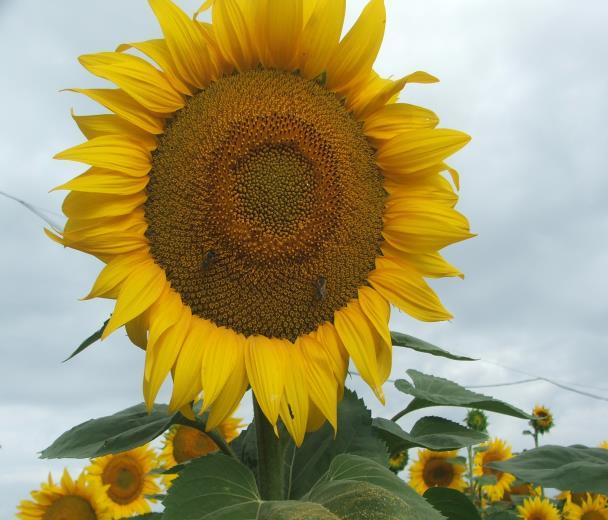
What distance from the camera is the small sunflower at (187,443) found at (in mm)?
4812

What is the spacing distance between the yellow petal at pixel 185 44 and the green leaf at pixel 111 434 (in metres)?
1.17

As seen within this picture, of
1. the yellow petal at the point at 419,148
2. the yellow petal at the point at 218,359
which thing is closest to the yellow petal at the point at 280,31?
the yellow petal at the point at 419,148

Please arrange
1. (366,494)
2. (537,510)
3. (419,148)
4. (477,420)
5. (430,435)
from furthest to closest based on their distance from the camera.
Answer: (477,420), (537,510), (430,435), (419,148), (366,494)

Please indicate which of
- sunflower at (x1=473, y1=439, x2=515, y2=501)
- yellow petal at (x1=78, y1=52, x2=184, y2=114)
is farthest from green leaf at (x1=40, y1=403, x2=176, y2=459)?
sunflower at (x1=473, y1=439, x2=515, y2=501)

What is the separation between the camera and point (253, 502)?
2.18 metres

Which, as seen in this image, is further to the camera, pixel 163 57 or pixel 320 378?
pixel 163 57

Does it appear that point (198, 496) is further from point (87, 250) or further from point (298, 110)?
point (298, 110)

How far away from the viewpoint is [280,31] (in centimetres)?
257

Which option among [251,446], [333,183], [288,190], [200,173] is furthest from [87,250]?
[251,446]

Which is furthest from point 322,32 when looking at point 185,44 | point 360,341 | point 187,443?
point 187,443

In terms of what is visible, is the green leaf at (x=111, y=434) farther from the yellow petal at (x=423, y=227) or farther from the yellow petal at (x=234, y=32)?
the yellow petal at (x=234, y=32)

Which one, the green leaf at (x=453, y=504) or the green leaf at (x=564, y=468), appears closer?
the green leaf at (x=564, y=468)

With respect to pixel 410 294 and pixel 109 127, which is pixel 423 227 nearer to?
pixel 410 294

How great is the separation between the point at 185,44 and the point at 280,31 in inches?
12.3
